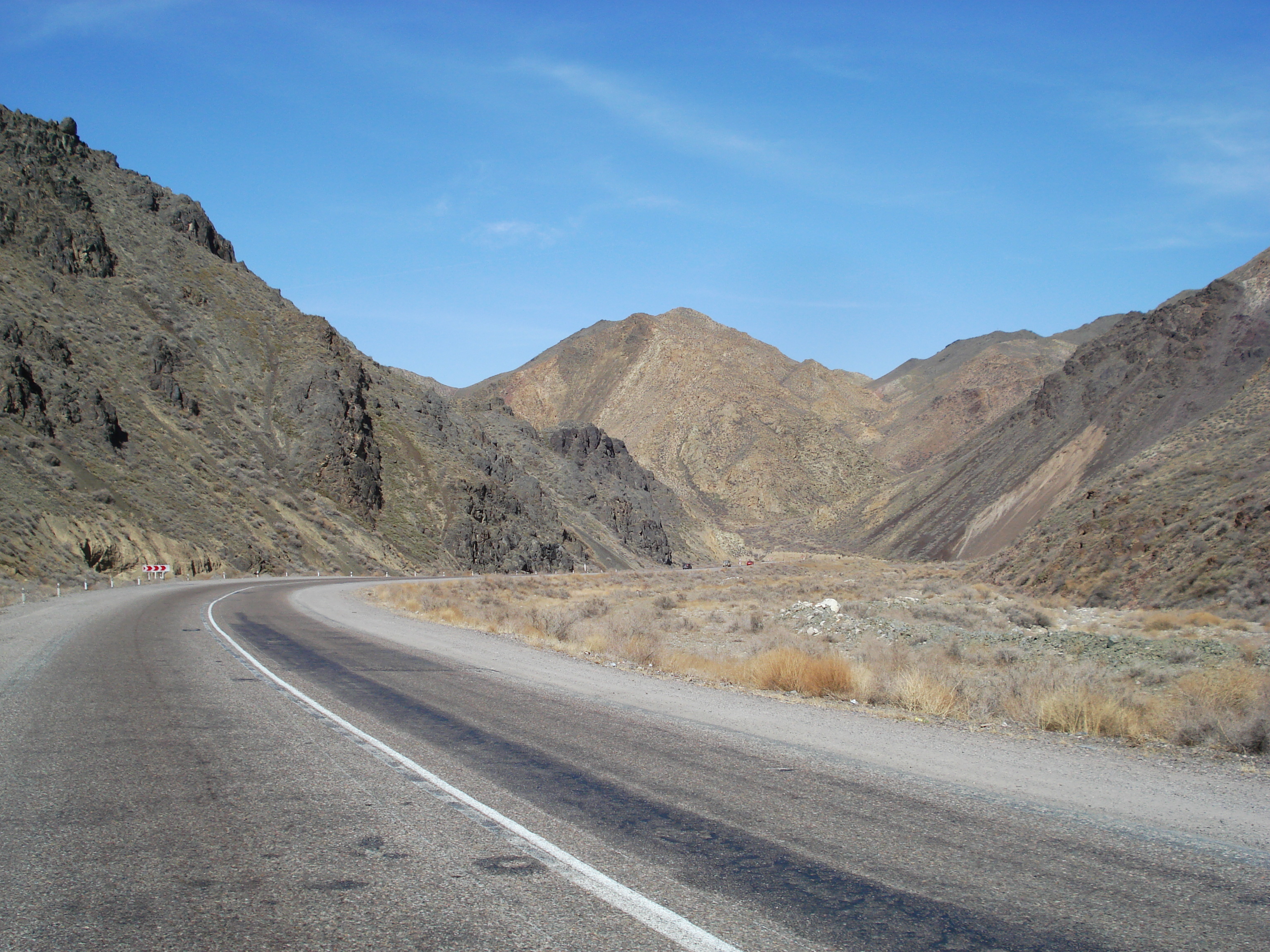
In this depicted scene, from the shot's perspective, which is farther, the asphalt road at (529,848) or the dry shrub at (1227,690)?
the dry shrub at (1227,690)

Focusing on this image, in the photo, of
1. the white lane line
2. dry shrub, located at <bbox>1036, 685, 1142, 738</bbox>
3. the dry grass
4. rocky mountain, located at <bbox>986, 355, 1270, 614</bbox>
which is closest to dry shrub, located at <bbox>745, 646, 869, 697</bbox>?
the dry grass

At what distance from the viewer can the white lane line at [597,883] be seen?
Answer: 3617mm

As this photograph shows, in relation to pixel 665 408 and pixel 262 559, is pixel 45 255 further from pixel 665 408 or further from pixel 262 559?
pixel 665 408

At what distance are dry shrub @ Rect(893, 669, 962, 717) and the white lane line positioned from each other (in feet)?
20.8

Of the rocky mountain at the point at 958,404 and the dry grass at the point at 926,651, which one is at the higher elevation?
the rocky mountain at the point at 958,404

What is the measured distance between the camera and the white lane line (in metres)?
3.62

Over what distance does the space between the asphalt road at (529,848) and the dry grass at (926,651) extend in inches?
76.4

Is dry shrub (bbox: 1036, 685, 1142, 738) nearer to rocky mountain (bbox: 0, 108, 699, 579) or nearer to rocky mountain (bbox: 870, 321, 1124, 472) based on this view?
rocky mountain (bbox: 0, 108, 699, 579)

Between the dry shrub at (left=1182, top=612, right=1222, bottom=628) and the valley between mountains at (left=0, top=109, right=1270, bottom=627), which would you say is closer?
the dry shrub at (left=1182, top=612, right=1222, bottom=628)

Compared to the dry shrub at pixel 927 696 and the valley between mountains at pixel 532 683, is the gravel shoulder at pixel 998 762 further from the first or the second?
the dry shrub at pixel 927 696

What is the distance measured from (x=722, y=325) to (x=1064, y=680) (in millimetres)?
172199

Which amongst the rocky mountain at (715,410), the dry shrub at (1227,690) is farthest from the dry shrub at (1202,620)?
the rocky mountain at (715,410)

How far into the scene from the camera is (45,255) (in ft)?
184

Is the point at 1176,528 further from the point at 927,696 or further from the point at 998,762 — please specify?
the point at 998,762
